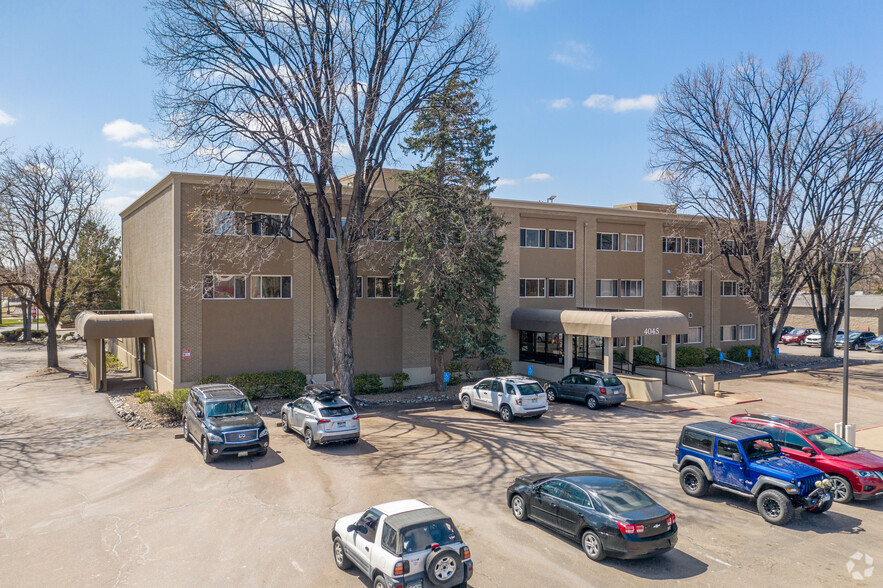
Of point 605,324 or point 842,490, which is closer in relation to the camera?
point 842,490

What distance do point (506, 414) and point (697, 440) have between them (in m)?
9.32

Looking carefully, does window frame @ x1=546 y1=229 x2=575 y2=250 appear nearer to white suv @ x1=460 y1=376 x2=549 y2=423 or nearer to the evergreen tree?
the evergreen tree

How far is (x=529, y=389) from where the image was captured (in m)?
22.5

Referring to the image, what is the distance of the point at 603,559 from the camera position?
1051 centimetres

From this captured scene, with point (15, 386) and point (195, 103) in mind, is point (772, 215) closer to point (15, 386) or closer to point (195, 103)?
point (195, 103)

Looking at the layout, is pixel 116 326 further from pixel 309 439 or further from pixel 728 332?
pixel 728 332

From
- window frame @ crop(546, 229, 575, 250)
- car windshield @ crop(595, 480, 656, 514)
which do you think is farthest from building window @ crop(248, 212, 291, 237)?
car windshield @ crop(595, 480, 656, 514)

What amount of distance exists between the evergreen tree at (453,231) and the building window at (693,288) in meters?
19.7

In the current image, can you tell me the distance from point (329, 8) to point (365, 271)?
12.4 metres

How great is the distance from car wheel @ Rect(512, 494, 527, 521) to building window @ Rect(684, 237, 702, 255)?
112 feet

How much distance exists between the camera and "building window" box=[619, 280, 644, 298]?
38.5 meters

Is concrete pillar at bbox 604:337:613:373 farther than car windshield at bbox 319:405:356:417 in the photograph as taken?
Yes

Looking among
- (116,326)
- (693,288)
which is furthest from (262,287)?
(693,288)

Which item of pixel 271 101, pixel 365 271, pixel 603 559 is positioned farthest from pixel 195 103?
pixel 603 559
